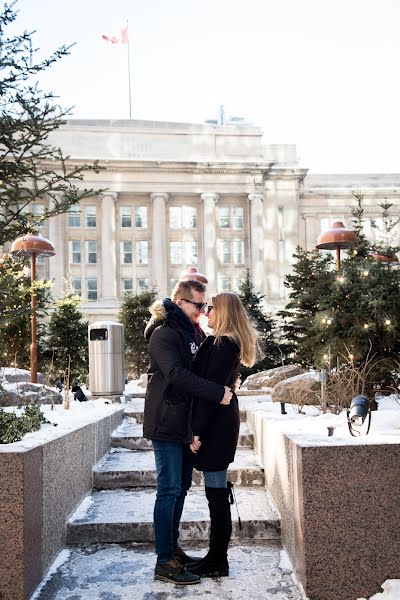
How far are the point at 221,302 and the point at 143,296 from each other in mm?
29636

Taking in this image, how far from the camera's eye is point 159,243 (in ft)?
189

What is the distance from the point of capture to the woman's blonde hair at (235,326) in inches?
174

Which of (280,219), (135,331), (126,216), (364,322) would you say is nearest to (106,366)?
(364,322)

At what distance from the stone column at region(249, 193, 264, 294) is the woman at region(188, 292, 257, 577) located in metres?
53.5

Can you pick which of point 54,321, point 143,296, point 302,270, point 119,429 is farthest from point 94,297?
point 119,429

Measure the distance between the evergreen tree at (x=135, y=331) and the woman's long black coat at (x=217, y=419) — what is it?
27.3 meters

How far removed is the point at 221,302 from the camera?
447 cm

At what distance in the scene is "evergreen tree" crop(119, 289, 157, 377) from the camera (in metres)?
32.2

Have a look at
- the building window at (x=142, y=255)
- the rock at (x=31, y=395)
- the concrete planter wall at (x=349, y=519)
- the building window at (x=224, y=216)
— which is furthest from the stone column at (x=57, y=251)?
the concrete planter wall at (x=349, y=519)

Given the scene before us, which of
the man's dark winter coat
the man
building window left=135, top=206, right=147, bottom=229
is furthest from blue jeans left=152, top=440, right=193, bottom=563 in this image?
building window left=135, top=206, right=147, bottom=229

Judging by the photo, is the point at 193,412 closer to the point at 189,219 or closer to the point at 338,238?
the point at 338,238

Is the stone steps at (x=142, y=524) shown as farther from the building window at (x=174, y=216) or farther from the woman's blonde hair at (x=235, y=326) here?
the building window at (x=174, y=216)

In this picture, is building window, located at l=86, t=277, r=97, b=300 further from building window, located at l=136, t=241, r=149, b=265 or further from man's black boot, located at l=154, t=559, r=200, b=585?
man's black boot, located at l=154, t=559, r=200, b=585

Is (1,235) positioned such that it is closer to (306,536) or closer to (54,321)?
(306,536)
